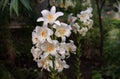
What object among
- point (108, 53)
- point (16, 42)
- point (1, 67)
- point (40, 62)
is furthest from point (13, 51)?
point (40, 62)

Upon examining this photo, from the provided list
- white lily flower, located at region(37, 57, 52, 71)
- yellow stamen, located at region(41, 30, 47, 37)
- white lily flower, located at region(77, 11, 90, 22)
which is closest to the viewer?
yellow stamen, located at region(41, 30, 47, 37)

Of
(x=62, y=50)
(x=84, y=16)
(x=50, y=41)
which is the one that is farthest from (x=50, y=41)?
(x=84, y=16)

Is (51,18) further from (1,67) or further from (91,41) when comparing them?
(91,41)

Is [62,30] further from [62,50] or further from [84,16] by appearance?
[84,16]

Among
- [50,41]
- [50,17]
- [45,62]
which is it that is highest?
[50,17]

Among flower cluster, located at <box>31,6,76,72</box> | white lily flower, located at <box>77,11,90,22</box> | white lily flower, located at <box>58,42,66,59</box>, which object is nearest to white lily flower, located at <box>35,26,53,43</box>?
flower cluster, located at <box>31,6,76,72</box>

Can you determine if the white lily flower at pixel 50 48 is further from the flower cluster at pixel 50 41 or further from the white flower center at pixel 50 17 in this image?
the white flower center at pixel 50 17

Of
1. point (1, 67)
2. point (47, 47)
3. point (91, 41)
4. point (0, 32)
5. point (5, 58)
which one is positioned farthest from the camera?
point (91, 41)

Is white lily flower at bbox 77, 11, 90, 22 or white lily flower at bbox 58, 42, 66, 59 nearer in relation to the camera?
white lily flower at bbox 58, 42, 66, 59

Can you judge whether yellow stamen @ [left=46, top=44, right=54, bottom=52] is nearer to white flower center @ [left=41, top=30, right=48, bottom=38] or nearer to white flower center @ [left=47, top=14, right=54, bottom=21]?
white flower center @ [left=41, top=30, right=48, bottom=38]
